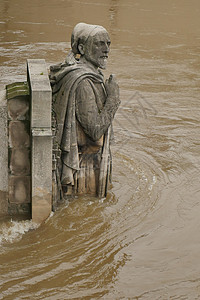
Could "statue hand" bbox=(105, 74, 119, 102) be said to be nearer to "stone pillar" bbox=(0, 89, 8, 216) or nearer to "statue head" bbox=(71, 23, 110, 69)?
"statue head" bbox=(71, 23, 110, 69)

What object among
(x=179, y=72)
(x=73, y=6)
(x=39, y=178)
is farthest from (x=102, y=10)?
(x=39, y=178)

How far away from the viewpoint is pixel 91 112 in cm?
725

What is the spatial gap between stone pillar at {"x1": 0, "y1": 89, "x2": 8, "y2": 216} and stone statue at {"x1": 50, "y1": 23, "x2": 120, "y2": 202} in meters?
0.68

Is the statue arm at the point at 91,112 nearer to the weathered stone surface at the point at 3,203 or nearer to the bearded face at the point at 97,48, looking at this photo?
the bearded face at the point at 97,48

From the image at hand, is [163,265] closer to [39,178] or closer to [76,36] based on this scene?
[39,178]

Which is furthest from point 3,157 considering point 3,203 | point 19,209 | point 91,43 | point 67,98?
point 91,43

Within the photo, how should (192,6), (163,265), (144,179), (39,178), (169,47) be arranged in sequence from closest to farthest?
(163,265)
(39,178)
(144,179)
(169,47)
(192,6)

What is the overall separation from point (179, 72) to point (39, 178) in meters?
8.46

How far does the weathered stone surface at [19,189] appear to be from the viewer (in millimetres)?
7145

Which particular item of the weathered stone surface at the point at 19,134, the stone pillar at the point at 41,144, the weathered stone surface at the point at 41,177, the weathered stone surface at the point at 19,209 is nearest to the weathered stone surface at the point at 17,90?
the stone pillar at the point at 41,144

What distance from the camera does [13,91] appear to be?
6.88 meters

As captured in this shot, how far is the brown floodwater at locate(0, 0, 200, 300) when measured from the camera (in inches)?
242

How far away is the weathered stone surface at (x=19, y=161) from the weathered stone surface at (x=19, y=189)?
0.08m

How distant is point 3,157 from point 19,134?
1.14ft
